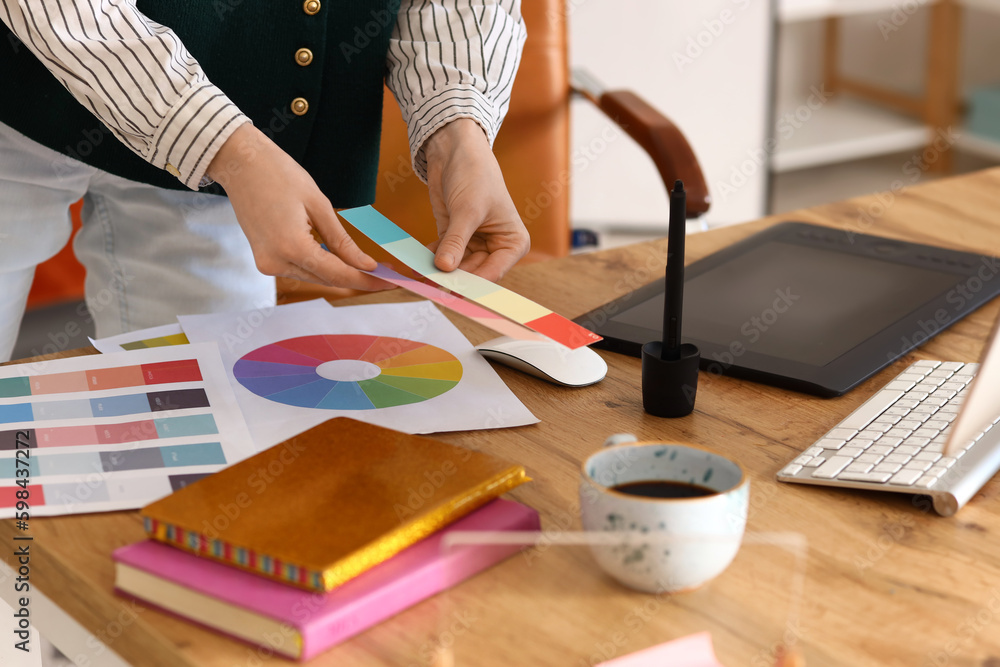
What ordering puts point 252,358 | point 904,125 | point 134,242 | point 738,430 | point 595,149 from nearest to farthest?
point 738,430 < point 252,358 < point 134,242 < point 595,149 < point 904,125

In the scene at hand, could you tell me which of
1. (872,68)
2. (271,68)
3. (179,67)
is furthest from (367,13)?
(872,68)

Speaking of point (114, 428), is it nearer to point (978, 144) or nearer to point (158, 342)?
point (158, 342)

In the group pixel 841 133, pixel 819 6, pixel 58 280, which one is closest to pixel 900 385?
pixel 58 280

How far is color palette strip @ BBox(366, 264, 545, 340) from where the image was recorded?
2.35 feet

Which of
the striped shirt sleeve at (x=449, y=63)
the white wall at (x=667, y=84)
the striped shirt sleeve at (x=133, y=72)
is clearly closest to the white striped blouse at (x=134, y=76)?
the striped shirt sleeve at (x=133, y=72)

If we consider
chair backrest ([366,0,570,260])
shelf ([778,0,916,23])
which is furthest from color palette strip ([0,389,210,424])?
shelf ([778,0,916,23])

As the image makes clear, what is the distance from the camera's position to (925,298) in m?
1.01

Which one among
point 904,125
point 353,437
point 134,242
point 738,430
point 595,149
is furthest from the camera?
point 904,125

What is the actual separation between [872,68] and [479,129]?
3.30 metres

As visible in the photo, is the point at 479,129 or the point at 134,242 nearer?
the point at 479,129

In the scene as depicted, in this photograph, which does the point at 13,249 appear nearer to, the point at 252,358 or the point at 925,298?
the point at 252,358

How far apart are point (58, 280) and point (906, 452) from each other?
2.13m

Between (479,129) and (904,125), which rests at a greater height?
(479,129)

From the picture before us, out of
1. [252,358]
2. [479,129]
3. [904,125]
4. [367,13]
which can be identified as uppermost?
[367,13]
